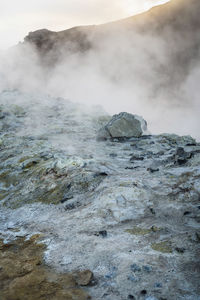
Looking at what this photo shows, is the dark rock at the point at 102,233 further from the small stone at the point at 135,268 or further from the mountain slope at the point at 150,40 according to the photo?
the mountain slope at the point at 150,40

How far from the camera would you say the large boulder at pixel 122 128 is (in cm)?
1977

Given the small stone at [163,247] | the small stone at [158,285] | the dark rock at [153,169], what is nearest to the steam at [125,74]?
the dark rock at [153,169]

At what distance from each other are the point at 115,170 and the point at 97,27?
4701cm

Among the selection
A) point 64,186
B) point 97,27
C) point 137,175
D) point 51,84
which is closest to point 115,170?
point 137,175

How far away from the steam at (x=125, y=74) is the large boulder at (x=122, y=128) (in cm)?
2090

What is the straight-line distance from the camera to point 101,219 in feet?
28.1

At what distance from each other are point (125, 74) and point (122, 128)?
32.5 metres

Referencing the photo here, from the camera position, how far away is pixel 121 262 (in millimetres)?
6168

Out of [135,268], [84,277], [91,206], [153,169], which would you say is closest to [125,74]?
[153,169]

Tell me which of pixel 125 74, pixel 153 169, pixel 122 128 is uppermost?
pixel 125 74

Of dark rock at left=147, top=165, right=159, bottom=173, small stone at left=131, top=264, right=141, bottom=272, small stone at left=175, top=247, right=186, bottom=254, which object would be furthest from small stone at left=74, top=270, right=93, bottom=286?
dark rock at left=147, top=165, right=159, bottom=173

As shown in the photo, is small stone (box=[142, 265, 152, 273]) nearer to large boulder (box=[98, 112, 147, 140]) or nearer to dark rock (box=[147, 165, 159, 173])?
dark rock (box=[147, 165, 159, 173])

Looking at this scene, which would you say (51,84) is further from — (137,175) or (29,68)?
(137,175)

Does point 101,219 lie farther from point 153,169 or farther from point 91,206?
point 153,169
